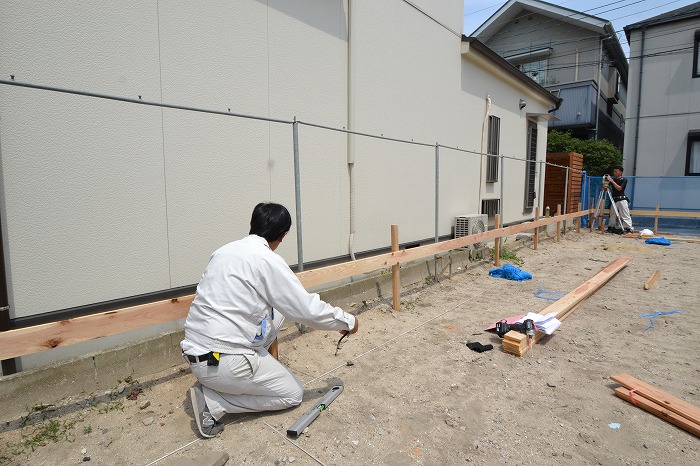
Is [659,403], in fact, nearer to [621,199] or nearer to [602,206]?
[621,199]

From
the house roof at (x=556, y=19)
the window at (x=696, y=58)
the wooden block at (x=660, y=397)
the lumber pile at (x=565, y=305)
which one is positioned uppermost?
the house roof at (x=556, y=19)

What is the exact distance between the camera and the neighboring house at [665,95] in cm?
1475

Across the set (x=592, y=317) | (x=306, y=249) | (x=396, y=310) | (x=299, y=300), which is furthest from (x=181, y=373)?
(x=592, y=317)

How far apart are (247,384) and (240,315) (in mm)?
476

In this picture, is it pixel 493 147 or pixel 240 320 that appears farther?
pixel 493 147

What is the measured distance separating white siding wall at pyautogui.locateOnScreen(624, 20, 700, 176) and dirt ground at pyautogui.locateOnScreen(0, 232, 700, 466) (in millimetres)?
13731

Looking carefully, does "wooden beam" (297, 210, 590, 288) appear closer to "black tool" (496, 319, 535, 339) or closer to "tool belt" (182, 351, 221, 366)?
"tool belt" (182, 351, 221, 366)

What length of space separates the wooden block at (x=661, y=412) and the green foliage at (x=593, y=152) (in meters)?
18.3

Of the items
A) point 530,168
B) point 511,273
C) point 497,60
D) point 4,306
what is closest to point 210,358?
point 4,306

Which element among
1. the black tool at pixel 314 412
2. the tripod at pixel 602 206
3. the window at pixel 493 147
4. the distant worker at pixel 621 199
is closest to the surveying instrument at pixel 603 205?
the tripod at pixel 602 206

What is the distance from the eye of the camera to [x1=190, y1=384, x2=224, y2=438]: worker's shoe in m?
2.53

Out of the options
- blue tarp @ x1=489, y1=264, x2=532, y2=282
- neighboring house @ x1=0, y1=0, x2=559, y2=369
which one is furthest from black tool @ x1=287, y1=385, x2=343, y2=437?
blue tarp @ x1=489, y1=264, x2=532, y2=282

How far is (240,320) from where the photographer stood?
2.53m

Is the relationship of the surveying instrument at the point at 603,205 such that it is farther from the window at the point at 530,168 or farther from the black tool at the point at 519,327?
the black tool at the point at 519,327
